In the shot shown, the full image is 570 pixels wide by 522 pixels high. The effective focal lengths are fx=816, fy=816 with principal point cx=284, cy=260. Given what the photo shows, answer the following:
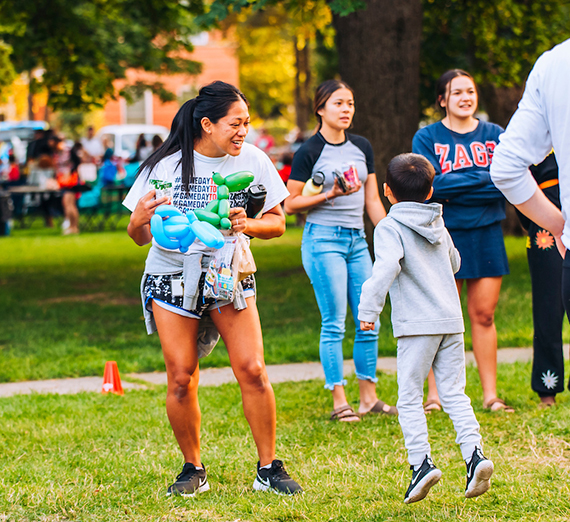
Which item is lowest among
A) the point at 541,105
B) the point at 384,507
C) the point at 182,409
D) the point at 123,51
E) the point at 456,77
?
the point at 384,507

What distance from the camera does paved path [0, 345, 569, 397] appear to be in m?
6.70

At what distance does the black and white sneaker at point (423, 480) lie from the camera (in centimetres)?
357

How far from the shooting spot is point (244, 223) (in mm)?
3838

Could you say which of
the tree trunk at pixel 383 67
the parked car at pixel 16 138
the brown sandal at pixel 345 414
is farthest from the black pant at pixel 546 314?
the parked car at pixel 16 138

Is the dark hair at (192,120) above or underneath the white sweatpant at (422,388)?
above

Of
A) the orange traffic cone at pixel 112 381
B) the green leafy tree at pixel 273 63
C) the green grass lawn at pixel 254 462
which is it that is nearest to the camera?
the green grass lawn at pixel 254 462

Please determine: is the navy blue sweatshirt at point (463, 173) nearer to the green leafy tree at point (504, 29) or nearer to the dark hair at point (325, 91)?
the dark hair at point (325, 91)

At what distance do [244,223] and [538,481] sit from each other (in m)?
2.00

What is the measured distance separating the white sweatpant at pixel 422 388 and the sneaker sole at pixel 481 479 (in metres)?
0.14

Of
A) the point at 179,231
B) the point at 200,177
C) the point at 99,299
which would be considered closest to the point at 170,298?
the point at 179,231

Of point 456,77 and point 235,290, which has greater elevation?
point 456,77

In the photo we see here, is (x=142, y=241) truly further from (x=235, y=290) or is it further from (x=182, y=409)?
(x=182, y=409)

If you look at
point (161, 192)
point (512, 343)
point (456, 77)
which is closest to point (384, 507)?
point (161, 192)

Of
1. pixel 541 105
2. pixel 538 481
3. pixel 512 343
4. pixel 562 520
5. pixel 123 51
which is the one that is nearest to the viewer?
pixel 541 105
